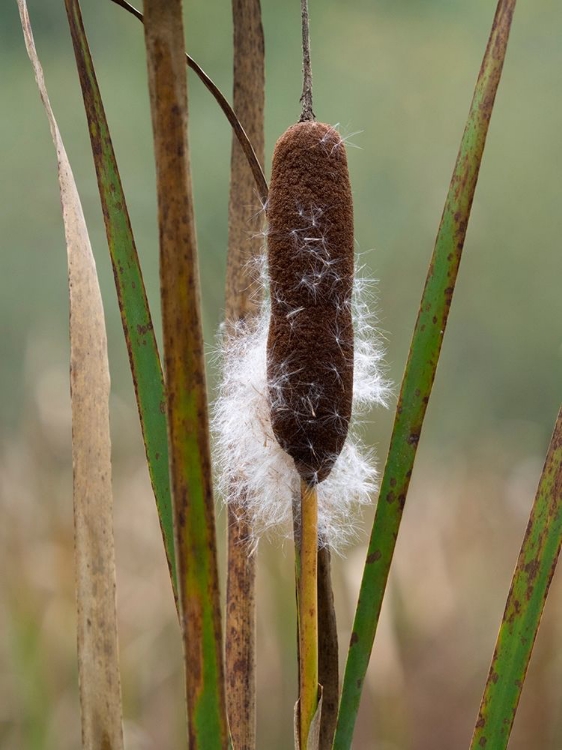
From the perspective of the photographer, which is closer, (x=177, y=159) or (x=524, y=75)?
(x=177, y=159)

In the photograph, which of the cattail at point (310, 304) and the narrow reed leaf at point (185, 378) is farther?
the cattail at point (310, 304)

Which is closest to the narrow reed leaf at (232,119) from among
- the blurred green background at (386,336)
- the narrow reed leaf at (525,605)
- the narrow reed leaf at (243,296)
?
the narrow reed leaf at (243,296)

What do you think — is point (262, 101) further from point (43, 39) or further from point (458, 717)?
point (458, 717)

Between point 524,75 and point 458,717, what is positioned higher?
point 524,75

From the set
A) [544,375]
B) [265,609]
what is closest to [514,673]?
[265,609]

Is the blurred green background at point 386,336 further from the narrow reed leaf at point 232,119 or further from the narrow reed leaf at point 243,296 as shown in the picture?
the narrow reed leaf at point 232,119

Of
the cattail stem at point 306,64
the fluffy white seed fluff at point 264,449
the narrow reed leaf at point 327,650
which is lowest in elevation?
the narrow reed leaf at point 327,650
